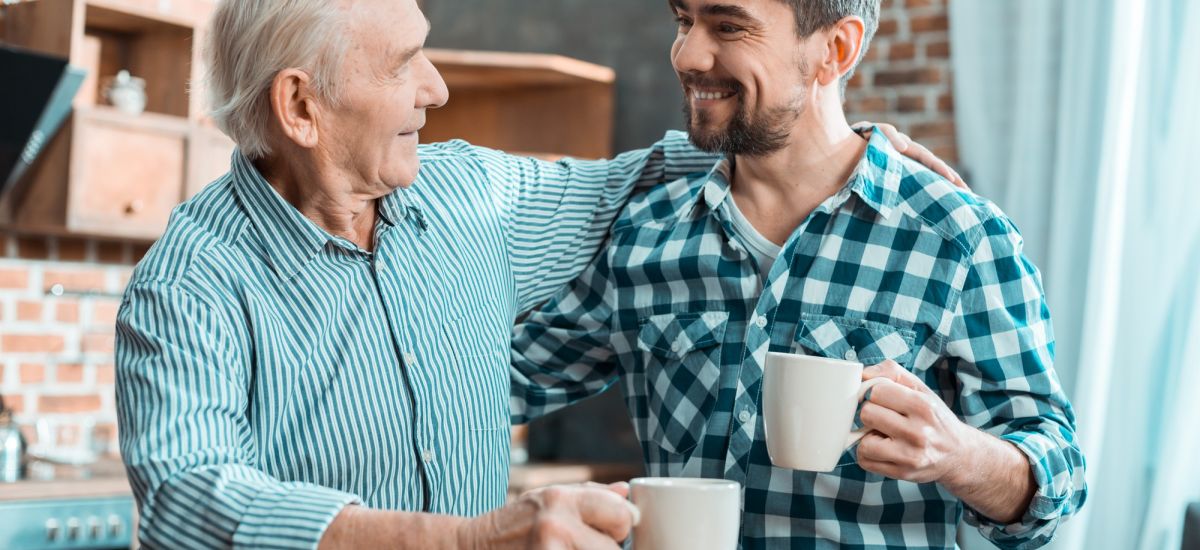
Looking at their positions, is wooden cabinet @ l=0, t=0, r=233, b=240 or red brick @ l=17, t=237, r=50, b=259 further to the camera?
red brick @ l=17, t=237, r=50, b=259

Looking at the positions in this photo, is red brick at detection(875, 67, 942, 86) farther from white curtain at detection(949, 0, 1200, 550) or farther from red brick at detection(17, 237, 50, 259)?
red brick at detection(17, 237, 50, 259)

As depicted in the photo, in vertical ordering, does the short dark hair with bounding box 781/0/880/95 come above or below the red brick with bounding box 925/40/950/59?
below

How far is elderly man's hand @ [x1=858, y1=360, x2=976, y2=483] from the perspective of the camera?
1.10 metres

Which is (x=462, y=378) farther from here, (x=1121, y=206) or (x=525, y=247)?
(x=1121, y=206)

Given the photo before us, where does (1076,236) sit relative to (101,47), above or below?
below

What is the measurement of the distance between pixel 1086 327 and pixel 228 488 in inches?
89.5

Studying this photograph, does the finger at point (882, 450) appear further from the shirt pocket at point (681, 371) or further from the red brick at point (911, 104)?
the red brick at point (911, 104)

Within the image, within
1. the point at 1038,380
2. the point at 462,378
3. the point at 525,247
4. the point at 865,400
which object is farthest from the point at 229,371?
the point at 1038,380

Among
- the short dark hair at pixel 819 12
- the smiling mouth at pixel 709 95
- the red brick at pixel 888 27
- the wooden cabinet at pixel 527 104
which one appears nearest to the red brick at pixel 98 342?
the wooden cabinet at pixel 527 104

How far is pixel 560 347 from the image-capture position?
1.68 metres

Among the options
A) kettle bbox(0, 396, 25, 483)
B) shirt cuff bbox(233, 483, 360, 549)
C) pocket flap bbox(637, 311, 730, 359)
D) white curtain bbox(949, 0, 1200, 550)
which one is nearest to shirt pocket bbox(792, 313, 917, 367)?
pocket flap bbox(637, 311, 730, 359)

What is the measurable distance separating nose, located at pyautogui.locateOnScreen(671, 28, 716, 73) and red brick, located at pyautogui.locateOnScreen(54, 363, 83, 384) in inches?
103

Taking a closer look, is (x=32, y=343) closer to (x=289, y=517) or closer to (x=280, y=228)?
(x=280, y=228)

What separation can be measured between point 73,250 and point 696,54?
261 cm
